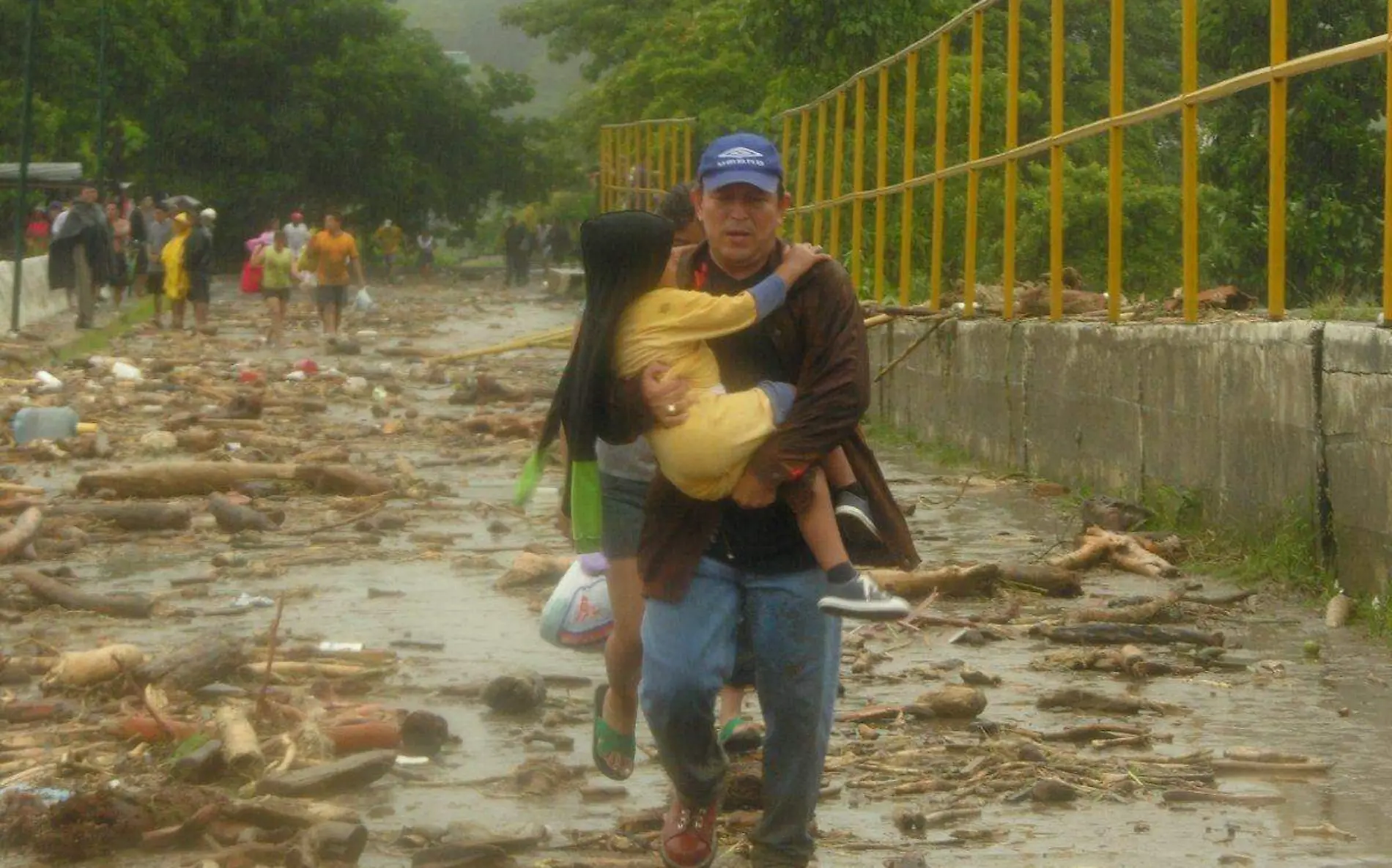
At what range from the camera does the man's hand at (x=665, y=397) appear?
4629 millimetres

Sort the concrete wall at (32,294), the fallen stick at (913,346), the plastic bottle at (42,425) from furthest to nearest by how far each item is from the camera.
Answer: the concrete wall at (32,294) < the plastic bottle at (42,425) < the fallen stick at (913,346)

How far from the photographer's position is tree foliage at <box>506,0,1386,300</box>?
50.6 ft

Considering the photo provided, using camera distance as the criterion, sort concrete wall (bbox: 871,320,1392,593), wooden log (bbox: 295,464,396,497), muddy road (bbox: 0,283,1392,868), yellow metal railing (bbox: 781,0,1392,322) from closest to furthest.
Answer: muddy road (bbox: 0,283,1392,868) → concrete wall (bbox: 871,320,1392,593) → yellow metal railing (bbox: 781,0,1392,322) → wooden log (bbox: 295,464,396,497)

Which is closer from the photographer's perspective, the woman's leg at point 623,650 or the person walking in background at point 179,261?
the woman's leg at point 623,650

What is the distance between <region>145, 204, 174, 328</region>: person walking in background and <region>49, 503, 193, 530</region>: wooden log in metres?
20.1

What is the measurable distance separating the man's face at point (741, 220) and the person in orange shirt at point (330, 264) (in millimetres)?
23374

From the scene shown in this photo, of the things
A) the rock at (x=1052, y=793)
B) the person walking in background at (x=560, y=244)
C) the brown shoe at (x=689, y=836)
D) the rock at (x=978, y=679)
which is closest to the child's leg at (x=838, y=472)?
the brown shoe at (x=689, y=836)

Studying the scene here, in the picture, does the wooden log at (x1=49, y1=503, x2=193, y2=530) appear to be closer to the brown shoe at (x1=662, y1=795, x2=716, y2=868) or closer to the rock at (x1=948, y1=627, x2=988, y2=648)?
the rock at (x1=948, y1=627, x2=988, y2=648)

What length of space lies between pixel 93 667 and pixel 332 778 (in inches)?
66.9

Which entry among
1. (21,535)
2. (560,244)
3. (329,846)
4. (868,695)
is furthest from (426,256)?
(329,846)

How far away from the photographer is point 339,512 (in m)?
12.7

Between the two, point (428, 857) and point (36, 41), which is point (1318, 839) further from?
point (36, 41)

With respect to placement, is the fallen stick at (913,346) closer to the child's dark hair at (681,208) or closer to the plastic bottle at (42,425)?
the plastic bottle at (42,425)

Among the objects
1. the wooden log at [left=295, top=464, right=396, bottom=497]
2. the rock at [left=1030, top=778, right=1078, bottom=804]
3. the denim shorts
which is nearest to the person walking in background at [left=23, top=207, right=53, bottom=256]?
the wooden log at [left=295, top=464, right=396, bottom=497]
